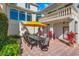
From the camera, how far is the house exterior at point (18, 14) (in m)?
4.01

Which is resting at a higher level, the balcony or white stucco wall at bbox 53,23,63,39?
the balcony

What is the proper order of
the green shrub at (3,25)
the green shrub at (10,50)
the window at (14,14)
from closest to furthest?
the green shrub at (10,50) < the green shrub at (3,25) < the window at (14,14)

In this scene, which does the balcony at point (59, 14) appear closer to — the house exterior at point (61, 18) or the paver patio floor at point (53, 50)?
the house exterior at point (61, 18)

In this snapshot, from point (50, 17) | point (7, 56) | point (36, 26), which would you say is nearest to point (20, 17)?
point (36, 26)

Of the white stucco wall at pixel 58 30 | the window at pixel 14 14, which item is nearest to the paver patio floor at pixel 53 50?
the white stucco wall at pixel 58 30

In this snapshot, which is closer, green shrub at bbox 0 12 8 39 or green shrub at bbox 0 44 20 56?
green shrub at bbox 0 44 20 56

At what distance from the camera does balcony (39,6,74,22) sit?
4.02 meters

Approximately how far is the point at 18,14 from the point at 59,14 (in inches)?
39.0

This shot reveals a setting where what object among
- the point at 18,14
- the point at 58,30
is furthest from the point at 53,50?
the point at 18,14

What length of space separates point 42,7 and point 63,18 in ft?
1.84

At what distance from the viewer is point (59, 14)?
162 inches

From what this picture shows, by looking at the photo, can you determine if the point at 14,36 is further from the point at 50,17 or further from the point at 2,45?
the point at 50,17

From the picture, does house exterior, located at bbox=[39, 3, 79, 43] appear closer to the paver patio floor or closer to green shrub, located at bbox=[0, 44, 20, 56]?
the paver patio floor

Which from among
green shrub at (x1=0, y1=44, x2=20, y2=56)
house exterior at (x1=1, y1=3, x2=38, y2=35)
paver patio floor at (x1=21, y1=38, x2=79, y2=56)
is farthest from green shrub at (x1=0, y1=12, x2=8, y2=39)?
paver patio floor at (x1=21, y1=38, x2=79, y2=56)
